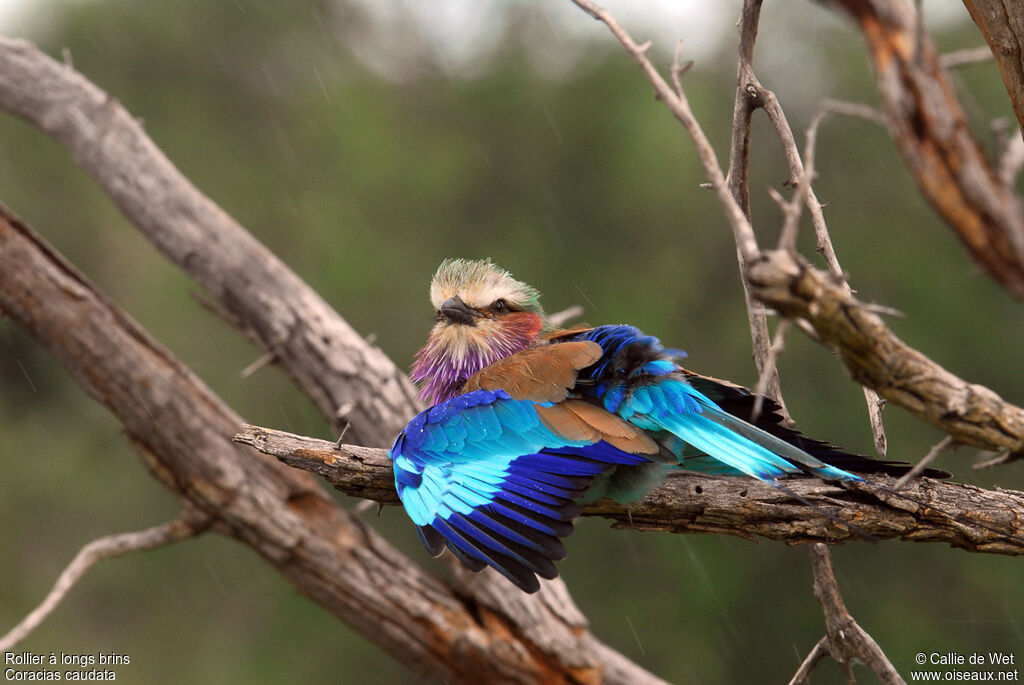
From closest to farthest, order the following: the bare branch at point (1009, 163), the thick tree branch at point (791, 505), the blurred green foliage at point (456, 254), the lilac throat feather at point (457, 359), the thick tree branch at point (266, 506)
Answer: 1. the bare branch at point (1009, 163)
2. the thick tree branch at point (791, 505)
3. the lilac throat feather at point (457, 359)
4. the thick tree branch at point (266, 506)
5. the blurred green foliage at point (456, 254)

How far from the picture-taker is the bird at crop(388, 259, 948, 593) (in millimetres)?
2137

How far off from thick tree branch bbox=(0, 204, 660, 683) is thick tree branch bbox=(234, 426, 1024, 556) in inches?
49.7

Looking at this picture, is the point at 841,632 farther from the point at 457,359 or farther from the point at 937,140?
the point at 937,140

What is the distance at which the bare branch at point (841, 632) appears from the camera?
2.42 m

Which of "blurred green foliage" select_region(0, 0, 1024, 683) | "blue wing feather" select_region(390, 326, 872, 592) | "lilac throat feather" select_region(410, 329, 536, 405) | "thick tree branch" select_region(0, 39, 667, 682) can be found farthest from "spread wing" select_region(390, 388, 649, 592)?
"blurred green foliage" select_region(0, 0, 1024, 683)

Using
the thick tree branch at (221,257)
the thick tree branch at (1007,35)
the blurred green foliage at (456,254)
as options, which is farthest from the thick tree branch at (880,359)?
the blurred green foliage at (456,254)

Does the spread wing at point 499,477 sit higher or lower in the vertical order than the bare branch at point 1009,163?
lower

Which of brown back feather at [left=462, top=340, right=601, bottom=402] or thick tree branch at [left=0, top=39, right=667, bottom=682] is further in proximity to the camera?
thick tree branch at [left=0, top=39, right=667, bottom=682]

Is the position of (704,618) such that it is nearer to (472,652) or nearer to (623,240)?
(623,240)

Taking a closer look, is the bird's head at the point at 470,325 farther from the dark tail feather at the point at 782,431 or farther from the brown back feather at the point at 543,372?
the dark tail feather at the point at 782,431

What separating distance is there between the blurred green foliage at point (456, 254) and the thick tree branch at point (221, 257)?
2.90 m

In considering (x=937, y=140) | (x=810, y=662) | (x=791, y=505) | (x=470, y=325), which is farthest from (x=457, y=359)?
(x=937, y=140)

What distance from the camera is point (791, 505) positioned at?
2.15 metres

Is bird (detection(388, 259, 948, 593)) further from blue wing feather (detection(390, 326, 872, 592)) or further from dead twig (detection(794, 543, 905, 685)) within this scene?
dead twig (detection(794, 543, 905, 685))
